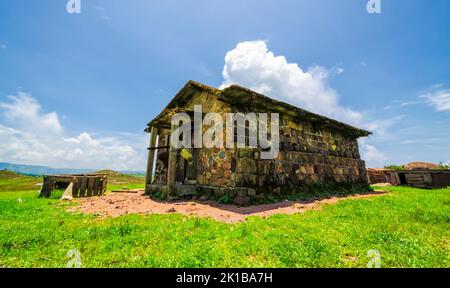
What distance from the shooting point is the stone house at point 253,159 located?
7.05m

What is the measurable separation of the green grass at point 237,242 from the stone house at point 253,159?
8.86ft

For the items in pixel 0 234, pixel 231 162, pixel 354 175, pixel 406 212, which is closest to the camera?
pixel 0 234

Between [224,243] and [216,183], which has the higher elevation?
[216,183]

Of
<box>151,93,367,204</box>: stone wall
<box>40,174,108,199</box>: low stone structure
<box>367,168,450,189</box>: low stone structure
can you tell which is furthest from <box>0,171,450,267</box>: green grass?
<box>367,168,450,189</box>: low stone structure

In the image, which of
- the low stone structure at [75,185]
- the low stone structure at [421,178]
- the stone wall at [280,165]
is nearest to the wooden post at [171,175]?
the stone wall at [280,165]

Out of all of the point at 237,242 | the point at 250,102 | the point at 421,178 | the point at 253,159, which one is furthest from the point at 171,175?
the point at 421,178

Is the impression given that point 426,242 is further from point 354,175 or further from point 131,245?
point 354,175

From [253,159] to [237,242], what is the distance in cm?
430

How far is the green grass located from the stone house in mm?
2699

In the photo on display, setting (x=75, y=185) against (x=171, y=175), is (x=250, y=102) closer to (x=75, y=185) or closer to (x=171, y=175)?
(x=171, y=175)

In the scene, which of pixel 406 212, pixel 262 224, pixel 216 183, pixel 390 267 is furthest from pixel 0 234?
pixel 406 212

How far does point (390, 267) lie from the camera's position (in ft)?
7.59

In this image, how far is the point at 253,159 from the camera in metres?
7.20

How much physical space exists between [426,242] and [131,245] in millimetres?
4476
